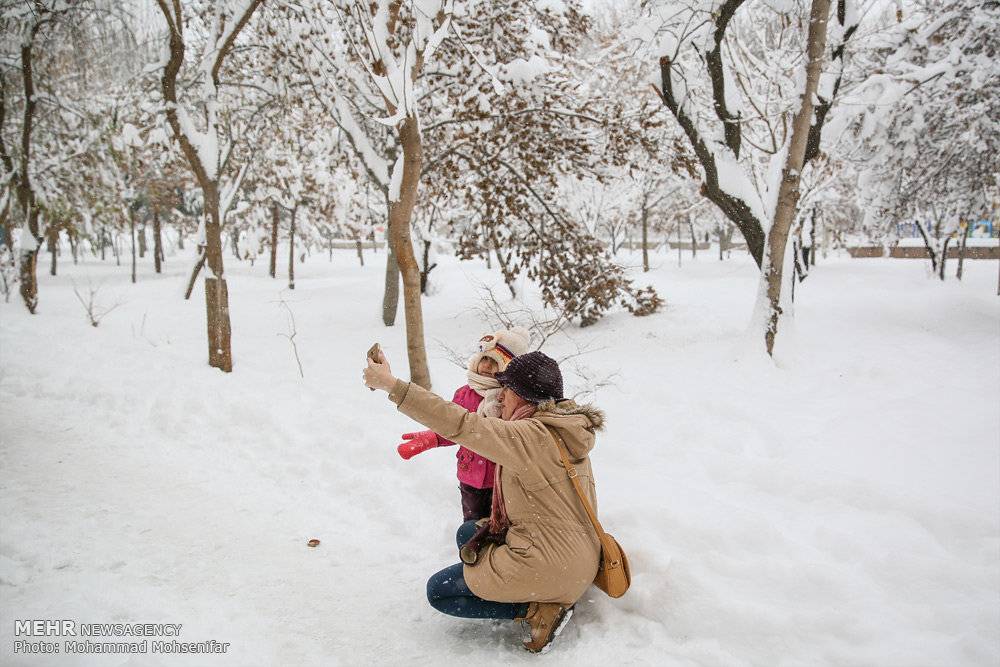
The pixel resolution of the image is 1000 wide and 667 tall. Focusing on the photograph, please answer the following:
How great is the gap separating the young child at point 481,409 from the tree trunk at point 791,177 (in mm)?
5249

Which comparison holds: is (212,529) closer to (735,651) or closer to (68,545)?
(68,545)

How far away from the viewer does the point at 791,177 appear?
6.64 m

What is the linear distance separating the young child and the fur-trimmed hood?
0.47 meters

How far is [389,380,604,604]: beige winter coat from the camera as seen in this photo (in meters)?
2.11

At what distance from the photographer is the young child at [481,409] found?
2.71m

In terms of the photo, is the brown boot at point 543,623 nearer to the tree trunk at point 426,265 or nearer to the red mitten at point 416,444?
the red mitten at point 416,444

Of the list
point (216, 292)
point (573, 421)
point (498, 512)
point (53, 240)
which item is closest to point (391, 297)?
point (216, 292)

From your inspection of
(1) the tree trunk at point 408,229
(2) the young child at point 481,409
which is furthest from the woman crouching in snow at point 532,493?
(1) the tree trunk at point 408,229

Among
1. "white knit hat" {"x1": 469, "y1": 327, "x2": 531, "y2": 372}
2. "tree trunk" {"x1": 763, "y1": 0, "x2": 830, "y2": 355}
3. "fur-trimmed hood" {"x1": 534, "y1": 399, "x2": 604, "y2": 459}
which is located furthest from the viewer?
"tree trunk" {"x1": 763, "y1": 0, "x2": 830, "y2": 355}

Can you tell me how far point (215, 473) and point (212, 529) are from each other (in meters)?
0.94

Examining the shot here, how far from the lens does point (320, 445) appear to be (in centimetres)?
496

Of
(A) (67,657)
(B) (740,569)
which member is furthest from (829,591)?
(A) (67,657)

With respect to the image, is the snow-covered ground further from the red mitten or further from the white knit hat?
the white knit hat

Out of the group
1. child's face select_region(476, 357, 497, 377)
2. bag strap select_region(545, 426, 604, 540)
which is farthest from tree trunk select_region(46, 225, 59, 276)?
bag strap select_region(545, 426, 604, 540)
